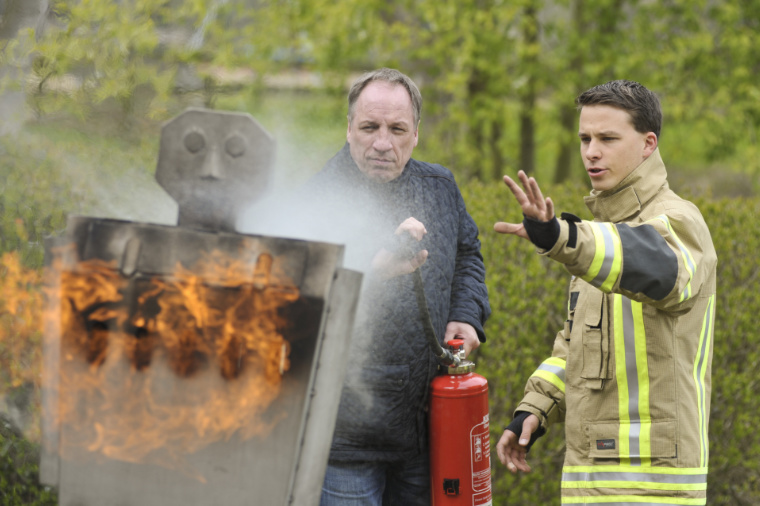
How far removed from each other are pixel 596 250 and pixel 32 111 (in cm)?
269

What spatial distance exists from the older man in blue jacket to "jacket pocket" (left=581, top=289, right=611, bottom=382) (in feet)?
1.48

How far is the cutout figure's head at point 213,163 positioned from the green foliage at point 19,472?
2.19m

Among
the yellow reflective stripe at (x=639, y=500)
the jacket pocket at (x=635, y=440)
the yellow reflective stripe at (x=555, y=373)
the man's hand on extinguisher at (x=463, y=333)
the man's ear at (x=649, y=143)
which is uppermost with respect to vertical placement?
the man's ear at (x=649, y=143)

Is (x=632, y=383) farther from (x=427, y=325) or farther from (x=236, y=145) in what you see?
→ (x=236, y=145)

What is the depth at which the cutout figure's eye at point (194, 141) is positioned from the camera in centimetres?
190

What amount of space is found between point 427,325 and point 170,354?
916 mm

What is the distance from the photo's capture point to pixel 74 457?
188 centimetres

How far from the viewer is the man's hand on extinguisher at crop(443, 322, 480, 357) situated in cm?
265

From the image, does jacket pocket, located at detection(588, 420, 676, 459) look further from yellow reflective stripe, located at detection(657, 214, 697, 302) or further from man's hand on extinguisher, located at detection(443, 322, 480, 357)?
man's hand on extinguisher, located at detection(443, 322, 480, 357)

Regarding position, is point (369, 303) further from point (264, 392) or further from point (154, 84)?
point (154, 84)

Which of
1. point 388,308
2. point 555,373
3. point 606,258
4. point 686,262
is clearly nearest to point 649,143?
point 686,262

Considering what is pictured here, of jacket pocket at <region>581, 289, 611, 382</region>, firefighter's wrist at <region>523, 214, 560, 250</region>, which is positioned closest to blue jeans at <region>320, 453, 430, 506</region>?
jacket pocket at <region>581, 289, 611, 382</region>

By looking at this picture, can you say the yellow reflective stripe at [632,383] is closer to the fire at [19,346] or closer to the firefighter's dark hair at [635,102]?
the firefighter's dark hair at [635,102]

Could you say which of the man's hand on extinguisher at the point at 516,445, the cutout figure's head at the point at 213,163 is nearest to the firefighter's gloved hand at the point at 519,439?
the man's hand on extinguisher at the point at 516,445
